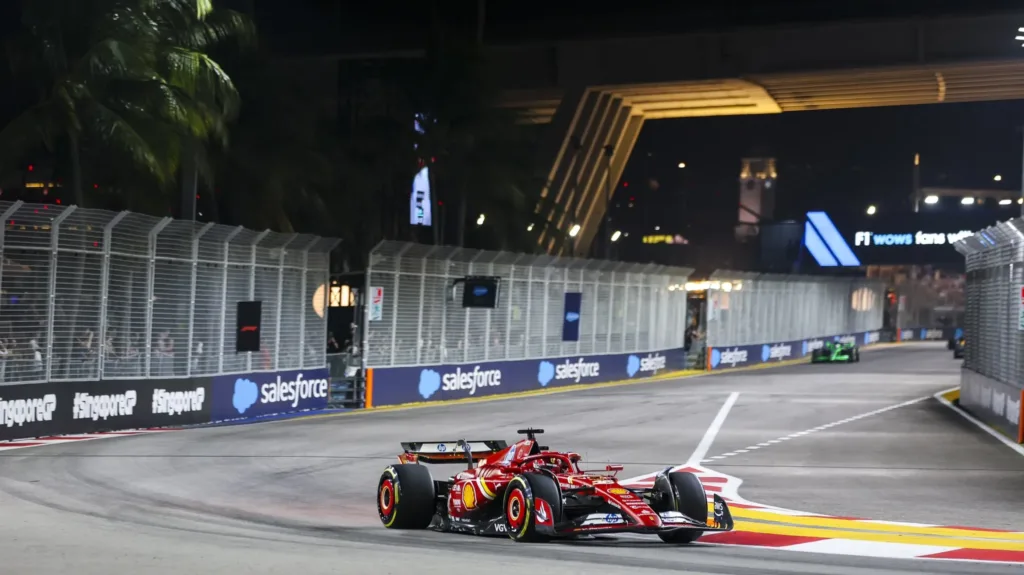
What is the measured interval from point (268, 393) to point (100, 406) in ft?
18.5

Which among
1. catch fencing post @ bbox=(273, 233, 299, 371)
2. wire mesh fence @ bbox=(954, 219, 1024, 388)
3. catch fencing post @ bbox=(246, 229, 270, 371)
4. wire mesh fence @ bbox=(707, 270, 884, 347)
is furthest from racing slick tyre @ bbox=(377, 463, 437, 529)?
wire mesh fence @ bbox=(707, 270, 884, 347)

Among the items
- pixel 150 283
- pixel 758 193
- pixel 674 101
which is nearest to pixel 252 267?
pixel 150 283

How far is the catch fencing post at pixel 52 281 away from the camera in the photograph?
23.3 m

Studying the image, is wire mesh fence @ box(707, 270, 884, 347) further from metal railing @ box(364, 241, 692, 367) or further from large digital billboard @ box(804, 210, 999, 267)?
metal railing @ box(364, 241, 692, 367)

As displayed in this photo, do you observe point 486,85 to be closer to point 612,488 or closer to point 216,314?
point 216,314

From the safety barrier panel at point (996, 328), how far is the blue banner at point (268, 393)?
14.2 metres

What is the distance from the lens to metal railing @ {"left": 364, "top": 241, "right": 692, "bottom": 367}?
35.2 m

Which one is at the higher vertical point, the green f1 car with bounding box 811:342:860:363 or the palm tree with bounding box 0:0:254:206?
the palm tree with bounding box 0:0:254:206

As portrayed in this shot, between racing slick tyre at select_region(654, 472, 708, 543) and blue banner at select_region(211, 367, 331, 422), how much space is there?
15879 millimetres

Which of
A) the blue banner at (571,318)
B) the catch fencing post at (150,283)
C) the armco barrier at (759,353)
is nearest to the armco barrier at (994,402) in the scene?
the blue banner at (571,318)

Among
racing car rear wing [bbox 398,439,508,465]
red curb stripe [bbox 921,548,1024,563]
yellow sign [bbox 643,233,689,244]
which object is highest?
yellow sign [bbox 643,233,689,244]

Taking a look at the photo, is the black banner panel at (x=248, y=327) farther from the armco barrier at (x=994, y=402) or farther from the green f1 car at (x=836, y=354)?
the green f1 car at (x=836, y=354)

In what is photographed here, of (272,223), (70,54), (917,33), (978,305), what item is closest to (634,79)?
(917,33)

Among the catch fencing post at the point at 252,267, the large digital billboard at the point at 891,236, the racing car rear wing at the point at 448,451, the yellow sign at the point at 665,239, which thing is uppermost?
the yellow sign at the point at 665,239
